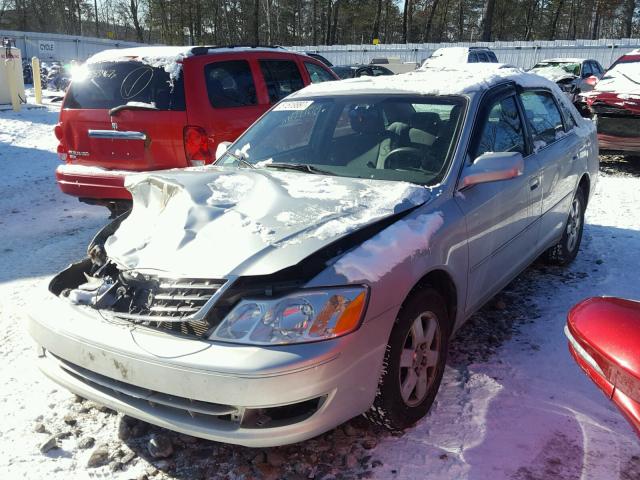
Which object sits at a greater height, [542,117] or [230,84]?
[230,84]

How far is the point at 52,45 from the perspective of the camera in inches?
1204

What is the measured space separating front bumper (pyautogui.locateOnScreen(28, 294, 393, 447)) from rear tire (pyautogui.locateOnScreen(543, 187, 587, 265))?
2.93m

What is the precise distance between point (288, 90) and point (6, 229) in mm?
3506

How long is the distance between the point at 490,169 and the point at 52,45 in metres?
33.0

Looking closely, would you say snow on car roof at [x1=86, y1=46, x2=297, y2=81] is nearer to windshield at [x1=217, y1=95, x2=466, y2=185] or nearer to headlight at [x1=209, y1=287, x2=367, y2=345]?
windshield at [x1=217, y1=95, x2=466, y2=185]

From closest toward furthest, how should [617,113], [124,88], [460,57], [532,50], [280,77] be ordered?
[124,88] < [280,77] < [617,113] < [460,57] < [532,50]

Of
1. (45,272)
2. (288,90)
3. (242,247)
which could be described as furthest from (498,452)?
(288,90)

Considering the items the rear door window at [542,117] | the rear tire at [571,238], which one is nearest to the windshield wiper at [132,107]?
the rear door window at [542,117]

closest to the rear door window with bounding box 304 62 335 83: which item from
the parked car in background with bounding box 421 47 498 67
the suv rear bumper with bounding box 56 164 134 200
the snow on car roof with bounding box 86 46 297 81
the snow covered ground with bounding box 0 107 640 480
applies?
the snow on car roof with bounding box 86 46 297 81

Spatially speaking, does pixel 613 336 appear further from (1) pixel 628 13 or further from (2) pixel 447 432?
(1) pixel 628 13

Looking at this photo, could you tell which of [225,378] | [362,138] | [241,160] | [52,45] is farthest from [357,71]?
[52,45]

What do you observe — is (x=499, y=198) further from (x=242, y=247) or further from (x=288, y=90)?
(x=288, y=90)

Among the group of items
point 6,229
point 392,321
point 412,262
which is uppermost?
point 412,262

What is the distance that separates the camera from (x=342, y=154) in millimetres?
3561
